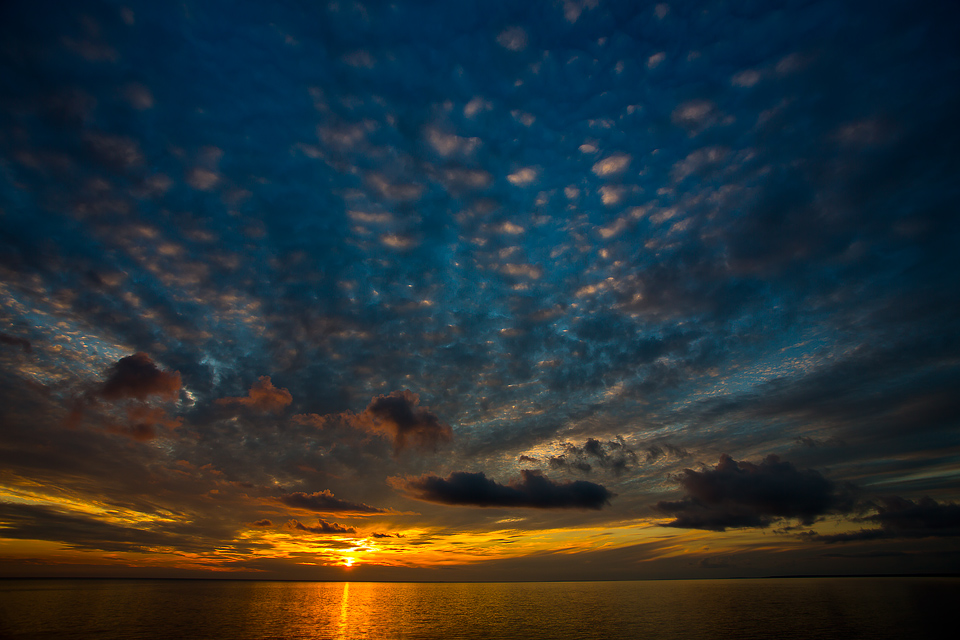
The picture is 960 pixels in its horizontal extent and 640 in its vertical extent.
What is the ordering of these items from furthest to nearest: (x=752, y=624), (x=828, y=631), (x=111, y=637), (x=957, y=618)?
(x=957, y=618), (x=752, y=624), (x=828, y=631), (x=111, y=637)

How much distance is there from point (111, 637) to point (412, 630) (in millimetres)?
68662

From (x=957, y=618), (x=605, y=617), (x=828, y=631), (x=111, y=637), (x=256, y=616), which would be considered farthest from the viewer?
(x=256, y=616)

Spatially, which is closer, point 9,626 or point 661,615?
point 9,626

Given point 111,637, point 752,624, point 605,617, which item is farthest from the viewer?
point 605,617

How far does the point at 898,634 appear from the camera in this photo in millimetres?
99000

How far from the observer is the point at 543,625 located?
122 m

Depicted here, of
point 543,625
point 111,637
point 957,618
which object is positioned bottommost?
point 957,618

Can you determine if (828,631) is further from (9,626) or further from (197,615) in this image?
(9,626)

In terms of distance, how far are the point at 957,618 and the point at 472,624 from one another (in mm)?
147434

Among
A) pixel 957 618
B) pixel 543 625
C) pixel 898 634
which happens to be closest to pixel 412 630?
pixel 543 625

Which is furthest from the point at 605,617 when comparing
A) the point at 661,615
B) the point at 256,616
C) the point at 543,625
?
the point at 256,616

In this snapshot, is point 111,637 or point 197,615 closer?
point 111,637

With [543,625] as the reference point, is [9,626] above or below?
above

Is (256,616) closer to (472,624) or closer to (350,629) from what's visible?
(350,629)
